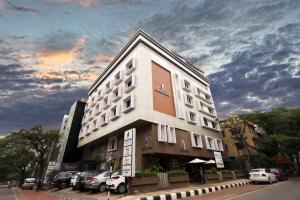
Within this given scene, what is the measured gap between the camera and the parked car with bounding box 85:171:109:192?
1612cm

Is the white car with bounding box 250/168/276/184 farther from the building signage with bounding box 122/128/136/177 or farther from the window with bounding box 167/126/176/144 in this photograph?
the building signage with bounding box 122/128/136/177

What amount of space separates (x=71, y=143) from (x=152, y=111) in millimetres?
23987

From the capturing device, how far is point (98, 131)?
3155 centimetres

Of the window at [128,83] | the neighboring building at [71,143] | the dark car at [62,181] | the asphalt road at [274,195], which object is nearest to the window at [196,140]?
the window at [128,83]

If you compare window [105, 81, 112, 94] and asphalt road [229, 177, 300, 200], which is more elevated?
window [105, 81, 112, 94]

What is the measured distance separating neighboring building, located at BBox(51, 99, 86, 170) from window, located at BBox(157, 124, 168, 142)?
923 inches

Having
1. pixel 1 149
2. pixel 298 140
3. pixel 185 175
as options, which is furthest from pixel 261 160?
pixel 1 149

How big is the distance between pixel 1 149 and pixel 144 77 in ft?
132

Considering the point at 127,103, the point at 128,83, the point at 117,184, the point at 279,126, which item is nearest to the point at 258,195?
the point at 117,184

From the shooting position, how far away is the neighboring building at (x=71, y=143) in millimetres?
38812

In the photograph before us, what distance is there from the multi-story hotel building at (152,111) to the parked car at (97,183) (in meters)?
6.01

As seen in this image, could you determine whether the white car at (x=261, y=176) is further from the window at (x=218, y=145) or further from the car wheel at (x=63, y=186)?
the car wheel at (x=63, y=186)

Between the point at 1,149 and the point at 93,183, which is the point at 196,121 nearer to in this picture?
the point at 93,183

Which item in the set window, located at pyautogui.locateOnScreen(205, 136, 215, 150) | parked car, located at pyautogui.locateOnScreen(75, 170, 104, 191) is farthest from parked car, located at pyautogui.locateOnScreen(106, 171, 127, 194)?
window, located at pyautogui.locateOnScreen(205, 136, 215, 150)
